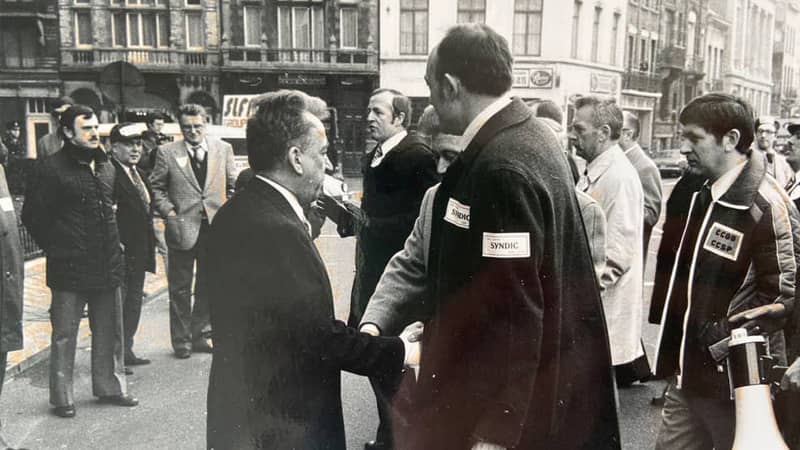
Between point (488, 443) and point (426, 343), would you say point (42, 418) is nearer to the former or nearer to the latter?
point (426, 343)

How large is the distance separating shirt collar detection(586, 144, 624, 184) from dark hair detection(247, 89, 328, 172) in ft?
7.63

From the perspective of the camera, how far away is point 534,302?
5.11 ft

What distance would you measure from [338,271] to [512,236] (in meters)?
7.20

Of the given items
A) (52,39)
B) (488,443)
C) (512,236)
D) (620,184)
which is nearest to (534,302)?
(512,236)

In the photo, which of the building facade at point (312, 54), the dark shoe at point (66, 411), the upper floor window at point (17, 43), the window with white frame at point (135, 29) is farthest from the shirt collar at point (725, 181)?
the building facade at point (312, 54)

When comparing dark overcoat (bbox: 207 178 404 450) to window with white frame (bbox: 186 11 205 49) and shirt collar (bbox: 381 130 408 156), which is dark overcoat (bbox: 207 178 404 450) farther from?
window with white frame (bbox: 186 11 205 49)

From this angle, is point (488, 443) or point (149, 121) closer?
point (488, 443)

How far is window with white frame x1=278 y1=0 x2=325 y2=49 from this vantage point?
16.4 metres

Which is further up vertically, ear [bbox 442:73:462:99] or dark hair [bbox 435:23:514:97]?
dark hair [bbox 435:23:514:97]

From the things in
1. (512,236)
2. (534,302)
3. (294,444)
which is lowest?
(294,444)

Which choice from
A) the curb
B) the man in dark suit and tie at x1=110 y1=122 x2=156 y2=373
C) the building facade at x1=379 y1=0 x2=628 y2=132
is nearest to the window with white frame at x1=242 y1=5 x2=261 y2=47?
the building facade at x1=379 y1=0 x2=628 y2=132

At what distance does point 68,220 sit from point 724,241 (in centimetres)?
335

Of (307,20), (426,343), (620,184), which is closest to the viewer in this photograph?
(426,343)

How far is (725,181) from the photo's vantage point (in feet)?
7.79
